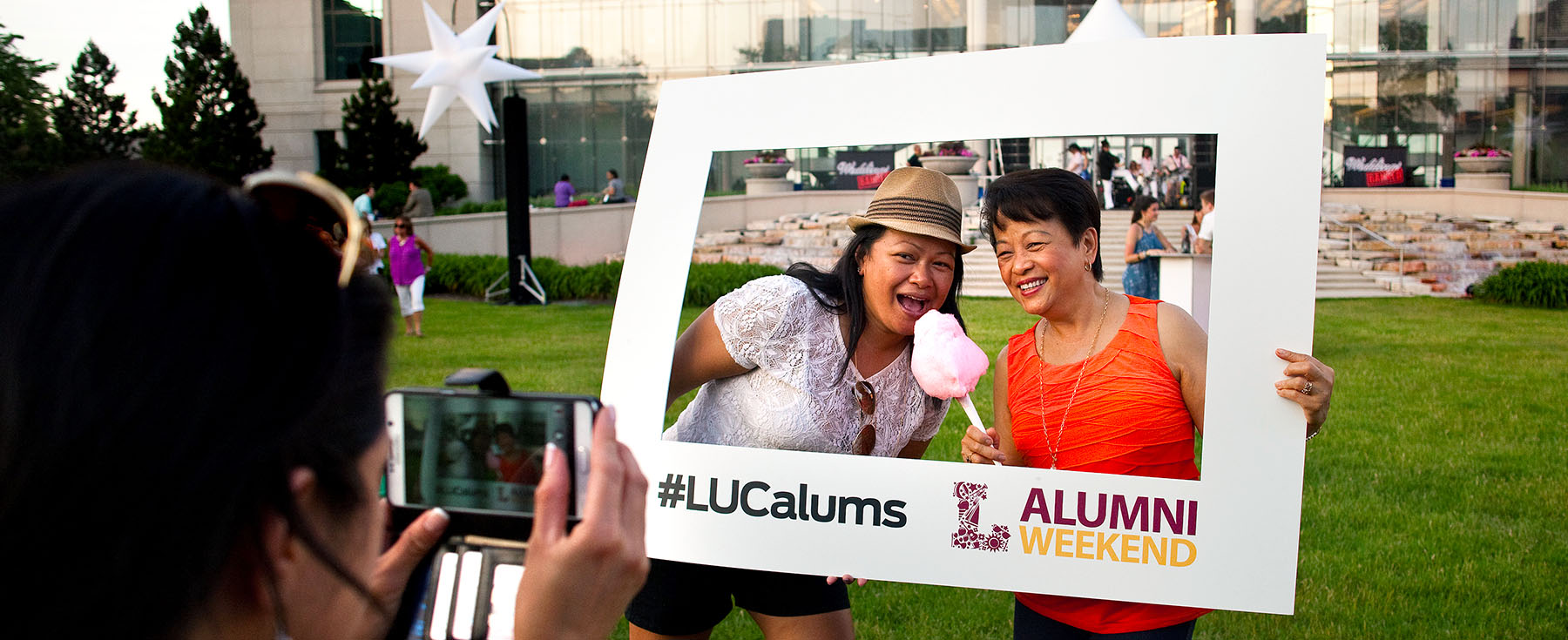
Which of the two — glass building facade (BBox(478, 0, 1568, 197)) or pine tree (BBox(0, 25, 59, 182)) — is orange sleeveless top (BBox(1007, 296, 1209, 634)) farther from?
glass building facade (BBox(478, 0, 1568, 197))

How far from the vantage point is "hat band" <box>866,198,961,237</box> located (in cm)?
210

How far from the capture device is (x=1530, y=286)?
15852mm

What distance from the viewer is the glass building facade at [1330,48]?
26.8 metres

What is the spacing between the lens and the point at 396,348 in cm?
96

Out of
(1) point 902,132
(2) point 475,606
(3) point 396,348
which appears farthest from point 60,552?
(1) point 902,132

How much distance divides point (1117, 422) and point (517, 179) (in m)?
14.4

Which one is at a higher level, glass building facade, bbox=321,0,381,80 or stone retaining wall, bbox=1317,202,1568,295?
glass building facade, bbox=321,0,381,80

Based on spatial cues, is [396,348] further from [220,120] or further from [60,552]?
[220,120]

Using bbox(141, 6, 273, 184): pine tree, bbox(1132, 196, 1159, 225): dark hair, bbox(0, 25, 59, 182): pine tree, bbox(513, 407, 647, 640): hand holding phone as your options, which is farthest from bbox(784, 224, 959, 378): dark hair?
bbox(141, 6, 273, 184): pine tree

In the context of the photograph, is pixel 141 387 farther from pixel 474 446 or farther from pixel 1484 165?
pixel 1484 165

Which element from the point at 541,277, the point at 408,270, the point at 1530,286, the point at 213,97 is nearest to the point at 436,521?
the point at 408,270

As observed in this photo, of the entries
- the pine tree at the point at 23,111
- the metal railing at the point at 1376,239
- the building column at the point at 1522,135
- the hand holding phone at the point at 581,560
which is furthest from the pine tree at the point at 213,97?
the building column at the point at 1522,135

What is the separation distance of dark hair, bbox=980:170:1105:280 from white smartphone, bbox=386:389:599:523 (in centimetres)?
103

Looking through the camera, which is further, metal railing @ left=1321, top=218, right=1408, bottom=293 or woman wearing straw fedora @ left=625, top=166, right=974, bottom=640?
metal railing @ left=1321, top=218, right=1408, bottom=293
